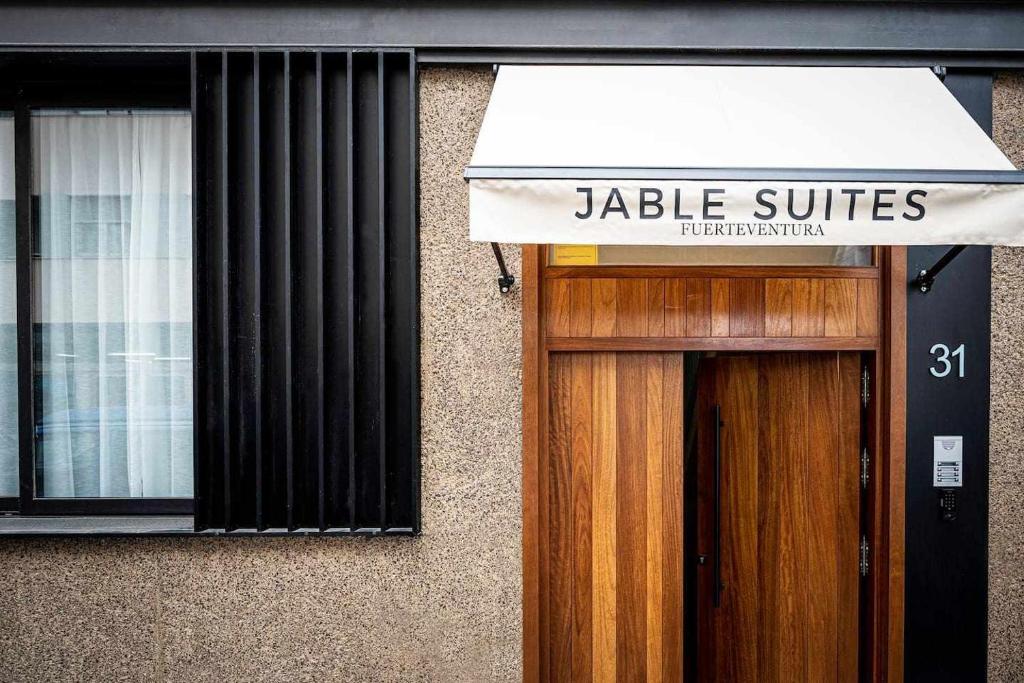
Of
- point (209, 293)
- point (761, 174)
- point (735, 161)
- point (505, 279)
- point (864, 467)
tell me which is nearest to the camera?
point (761, 174)

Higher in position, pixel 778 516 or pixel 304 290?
pixel 304 290

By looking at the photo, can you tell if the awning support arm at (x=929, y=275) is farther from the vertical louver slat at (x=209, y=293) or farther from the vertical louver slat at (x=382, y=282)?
the vertical louver slat at (x=209, y=293)

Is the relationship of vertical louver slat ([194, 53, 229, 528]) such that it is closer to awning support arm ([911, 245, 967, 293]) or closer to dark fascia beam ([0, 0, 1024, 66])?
dark fascia beam ([0, 0, 1024, 66])

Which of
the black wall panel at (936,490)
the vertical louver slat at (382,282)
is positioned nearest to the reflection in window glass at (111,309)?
the vertical louver slat at (382,282)

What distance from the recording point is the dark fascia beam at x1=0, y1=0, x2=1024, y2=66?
330cm

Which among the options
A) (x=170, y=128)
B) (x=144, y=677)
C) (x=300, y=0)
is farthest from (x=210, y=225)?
(x=144, y=677)

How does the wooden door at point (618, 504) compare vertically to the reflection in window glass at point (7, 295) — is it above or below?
below

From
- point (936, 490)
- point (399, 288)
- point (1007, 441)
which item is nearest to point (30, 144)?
point (399, 288)

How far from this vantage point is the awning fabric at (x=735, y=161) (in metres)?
2.54

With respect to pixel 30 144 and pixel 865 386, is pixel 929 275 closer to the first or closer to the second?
pixel 865 386

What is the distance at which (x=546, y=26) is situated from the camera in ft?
10.8

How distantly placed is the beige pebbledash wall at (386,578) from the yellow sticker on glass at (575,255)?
27 cm

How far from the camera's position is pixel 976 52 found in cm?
333

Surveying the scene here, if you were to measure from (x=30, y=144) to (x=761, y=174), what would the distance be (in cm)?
418
